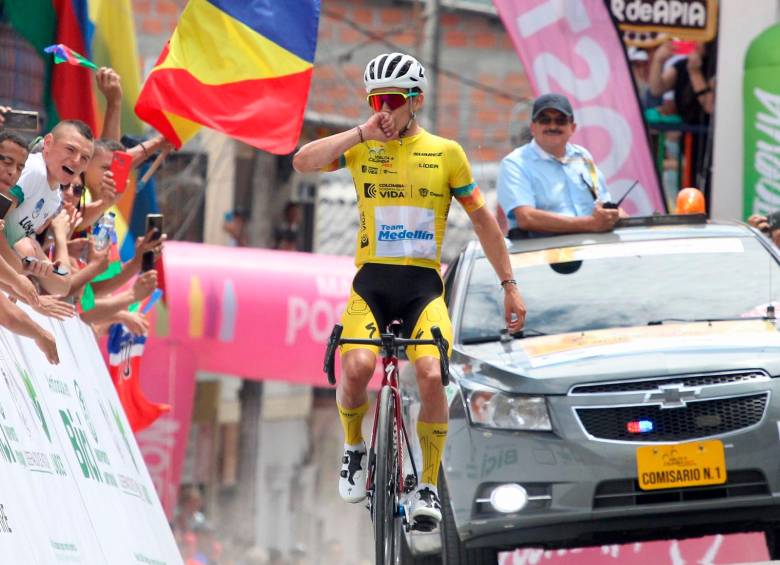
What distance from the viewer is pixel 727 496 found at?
7.78 meters

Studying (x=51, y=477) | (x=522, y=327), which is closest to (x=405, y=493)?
(x=522, y=327)

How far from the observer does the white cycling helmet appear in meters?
7.59

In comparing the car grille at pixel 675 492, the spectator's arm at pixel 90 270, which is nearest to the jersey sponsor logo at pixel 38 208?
the spectator's arm at pixel 90 270

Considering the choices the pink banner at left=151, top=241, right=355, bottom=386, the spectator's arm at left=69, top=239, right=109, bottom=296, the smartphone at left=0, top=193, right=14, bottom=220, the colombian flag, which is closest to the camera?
the smartphone at left=0, top=193, right=14, bottom=220

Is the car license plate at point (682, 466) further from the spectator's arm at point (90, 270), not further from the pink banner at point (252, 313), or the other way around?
Result: the pink banner at point (252, 313)

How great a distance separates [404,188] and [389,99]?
0.41 meters

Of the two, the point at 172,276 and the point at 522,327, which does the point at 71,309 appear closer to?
the point at 522,327

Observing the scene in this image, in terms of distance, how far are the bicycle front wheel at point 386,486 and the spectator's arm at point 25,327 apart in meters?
1.51

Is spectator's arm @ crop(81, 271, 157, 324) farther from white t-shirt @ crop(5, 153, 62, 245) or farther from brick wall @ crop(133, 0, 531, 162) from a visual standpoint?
brick wall @ crop(133, 0, 531, 162)

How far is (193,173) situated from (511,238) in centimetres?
1537

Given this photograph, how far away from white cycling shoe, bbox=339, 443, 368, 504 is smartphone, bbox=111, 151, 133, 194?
2883 millimetres

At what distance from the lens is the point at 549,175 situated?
420 inches

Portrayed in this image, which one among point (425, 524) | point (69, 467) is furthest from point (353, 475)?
point (69, 467)

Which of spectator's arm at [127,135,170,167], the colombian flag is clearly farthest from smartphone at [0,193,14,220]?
the colombian flag
